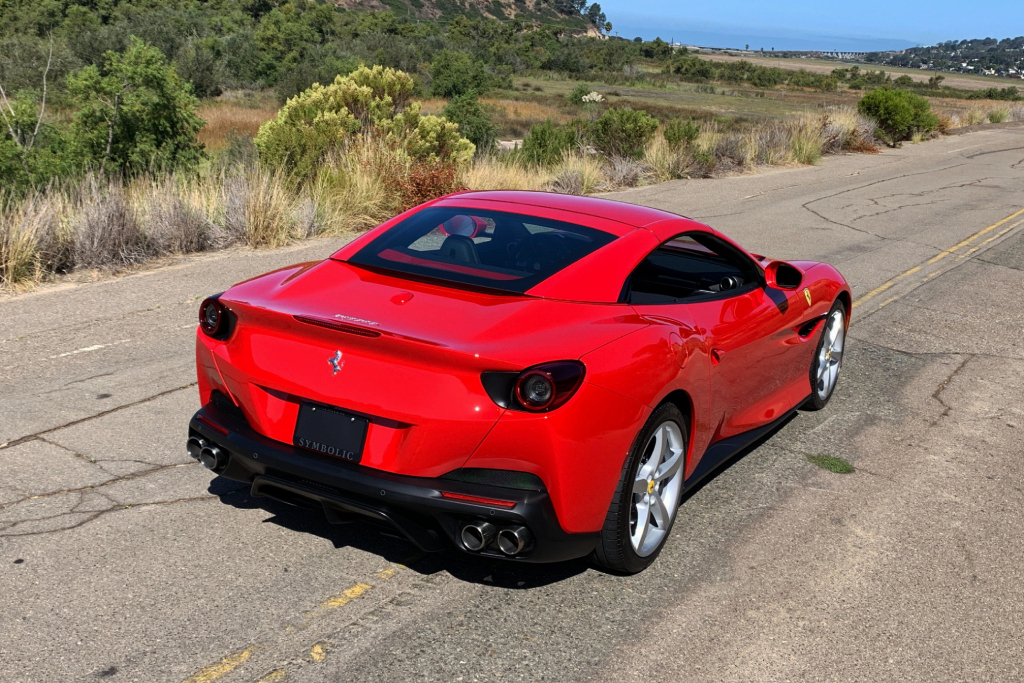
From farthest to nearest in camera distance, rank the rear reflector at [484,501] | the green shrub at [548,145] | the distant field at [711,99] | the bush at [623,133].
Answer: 1. the distant field at [711,99]
2. the bush at [623,133]
3. the green shrub at [548,145]
4. the rear reflector at [484,501]

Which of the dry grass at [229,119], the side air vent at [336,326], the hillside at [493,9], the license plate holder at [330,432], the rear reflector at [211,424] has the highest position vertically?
the hillside at [493,9]

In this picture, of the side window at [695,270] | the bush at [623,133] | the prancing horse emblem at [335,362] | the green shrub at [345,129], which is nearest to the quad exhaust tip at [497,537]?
the prancing horse emblem at [335,362]

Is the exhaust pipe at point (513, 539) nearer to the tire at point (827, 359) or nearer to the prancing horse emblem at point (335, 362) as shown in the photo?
the prancing horse emblem at point (335, 362)

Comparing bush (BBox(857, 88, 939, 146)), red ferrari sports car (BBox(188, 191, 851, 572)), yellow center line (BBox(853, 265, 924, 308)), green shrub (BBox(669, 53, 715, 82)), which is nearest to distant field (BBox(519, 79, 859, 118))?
green shrub (BBox(669, 53, 715, 82))

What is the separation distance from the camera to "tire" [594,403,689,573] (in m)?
3.92

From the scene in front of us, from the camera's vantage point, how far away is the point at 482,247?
4652 mm

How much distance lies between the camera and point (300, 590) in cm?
397

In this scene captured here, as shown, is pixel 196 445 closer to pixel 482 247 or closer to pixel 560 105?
pixel 482 247

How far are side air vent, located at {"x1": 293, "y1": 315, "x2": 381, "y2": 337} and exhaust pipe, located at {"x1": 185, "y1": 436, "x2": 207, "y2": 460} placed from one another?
0.70 m

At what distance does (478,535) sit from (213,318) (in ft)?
4.99

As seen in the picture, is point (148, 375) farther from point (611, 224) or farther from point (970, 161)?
point (970, 161)

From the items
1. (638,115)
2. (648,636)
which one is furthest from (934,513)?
(638,115)

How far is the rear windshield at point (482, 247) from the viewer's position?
4.33 meters

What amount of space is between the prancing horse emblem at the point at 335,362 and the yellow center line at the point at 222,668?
1046mm
